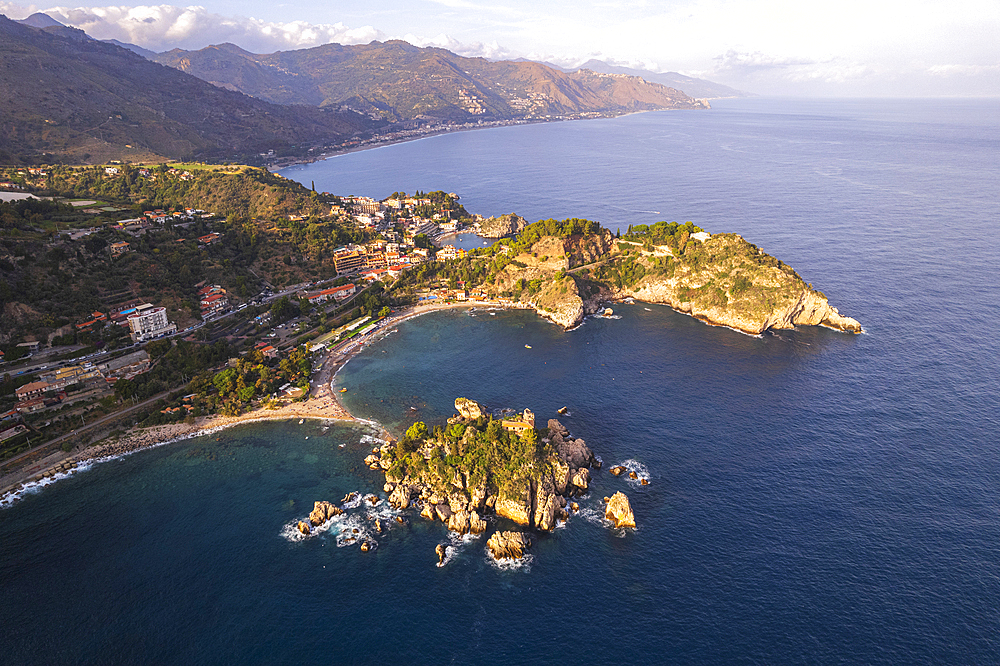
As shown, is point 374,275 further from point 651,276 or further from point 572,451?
point 572,451

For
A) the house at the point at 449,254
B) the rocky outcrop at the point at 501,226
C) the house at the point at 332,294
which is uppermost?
the rocky outcrop at the point at 501,226

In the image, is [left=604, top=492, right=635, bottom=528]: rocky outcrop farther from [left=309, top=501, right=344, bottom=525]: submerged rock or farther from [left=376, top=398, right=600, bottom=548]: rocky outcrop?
[left=309, top=501, right=344, bottom=525]: submerged rock

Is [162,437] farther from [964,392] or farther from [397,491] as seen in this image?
[964,392]

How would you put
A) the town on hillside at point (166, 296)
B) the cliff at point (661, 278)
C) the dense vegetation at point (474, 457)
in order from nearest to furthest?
the dense vegetation at point (474, 457), the town on hillside at point (166, 296), the cliff at point (661, 278)

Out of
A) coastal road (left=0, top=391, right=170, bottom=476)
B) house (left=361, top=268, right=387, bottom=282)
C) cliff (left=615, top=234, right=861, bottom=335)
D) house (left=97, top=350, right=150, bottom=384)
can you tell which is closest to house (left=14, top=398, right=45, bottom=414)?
coastal road (left=0, top=391, right=170, bottom=476)

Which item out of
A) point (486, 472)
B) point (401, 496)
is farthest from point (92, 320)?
point (486, 472)

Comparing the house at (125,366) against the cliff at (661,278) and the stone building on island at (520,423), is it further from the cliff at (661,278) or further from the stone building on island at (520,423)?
the cliff at (661,278)

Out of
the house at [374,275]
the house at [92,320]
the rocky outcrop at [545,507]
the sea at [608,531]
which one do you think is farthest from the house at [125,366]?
the rocky outcrop at [545,507]
